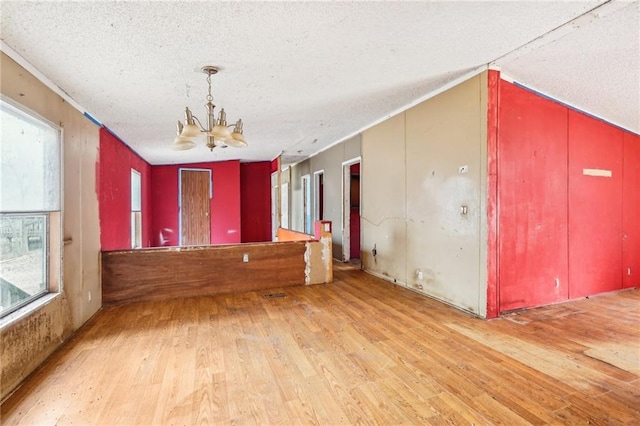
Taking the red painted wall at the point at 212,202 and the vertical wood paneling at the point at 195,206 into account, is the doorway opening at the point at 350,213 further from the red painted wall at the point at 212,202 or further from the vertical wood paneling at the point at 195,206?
the vertical wood paneling at the point at 195,206

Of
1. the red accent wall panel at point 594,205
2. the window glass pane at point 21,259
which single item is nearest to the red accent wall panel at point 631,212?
the red accent wall panel at point 594,205

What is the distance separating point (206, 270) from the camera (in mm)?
4133

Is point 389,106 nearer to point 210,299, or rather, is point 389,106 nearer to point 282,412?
point 210,299

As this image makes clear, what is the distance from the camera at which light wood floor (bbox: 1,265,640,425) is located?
1.78 m

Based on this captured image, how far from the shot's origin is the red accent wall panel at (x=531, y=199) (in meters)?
3.29

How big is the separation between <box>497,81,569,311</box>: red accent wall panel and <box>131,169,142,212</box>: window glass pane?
19.5 feet

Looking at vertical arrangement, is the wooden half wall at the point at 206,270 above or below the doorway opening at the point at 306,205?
below

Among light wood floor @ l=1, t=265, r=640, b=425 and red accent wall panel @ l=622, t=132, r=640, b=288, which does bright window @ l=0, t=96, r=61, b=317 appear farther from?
red accent wall panel @ l=622, t=132, r=640, b=288

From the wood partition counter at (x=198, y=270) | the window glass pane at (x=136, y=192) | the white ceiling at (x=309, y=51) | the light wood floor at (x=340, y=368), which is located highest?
the white ceiling at (x=309, y=51)

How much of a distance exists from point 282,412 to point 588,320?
332 centimetres

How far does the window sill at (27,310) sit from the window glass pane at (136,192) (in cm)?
352

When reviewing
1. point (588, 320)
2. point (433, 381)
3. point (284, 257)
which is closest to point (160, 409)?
point (433, 381)

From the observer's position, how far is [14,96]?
2.10 meters

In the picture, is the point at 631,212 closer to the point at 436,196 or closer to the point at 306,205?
the point at 436,196
